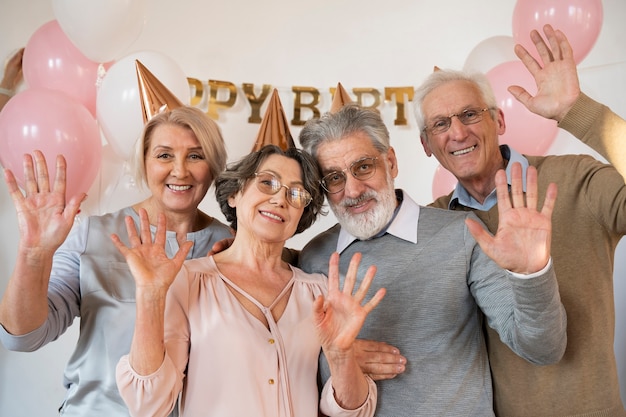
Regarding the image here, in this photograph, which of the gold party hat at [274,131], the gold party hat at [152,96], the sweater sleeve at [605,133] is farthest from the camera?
the gold party hat at [152,96]

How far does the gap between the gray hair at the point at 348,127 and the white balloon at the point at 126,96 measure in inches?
34.8

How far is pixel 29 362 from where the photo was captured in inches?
134

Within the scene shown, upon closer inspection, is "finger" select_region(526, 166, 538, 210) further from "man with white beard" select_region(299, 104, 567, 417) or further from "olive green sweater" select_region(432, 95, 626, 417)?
"olive green sweater" select_region(432, 95, 626, 417)

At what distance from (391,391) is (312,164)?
2.10 feet

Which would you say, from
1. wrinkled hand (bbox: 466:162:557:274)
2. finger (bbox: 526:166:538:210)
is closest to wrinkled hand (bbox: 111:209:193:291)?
wrinkled hand (bbox: 466:162:557:274)

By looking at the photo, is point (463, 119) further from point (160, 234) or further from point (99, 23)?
point (99, 23)

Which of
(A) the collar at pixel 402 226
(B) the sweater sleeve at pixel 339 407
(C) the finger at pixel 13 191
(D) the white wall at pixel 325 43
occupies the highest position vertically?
(D) the white wall at pixel 325 43

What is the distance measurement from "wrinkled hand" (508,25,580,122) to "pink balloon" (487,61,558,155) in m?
0.76

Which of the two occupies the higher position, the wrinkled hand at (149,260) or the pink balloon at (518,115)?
the pink balloon at (518,115)

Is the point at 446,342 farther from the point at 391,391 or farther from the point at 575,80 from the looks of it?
the point at 575,80

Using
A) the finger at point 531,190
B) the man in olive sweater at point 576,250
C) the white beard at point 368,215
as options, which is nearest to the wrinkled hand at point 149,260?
the white beard at point 368,215

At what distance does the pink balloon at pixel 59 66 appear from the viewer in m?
2.71

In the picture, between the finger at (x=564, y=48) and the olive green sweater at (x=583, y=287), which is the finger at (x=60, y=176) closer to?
the olive green sweater at (x=583, y=287)

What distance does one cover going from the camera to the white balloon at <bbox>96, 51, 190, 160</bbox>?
8.07 feet
